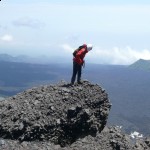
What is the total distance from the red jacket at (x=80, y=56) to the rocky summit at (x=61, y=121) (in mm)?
1440

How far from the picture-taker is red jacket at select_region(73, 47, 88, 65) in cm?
2762

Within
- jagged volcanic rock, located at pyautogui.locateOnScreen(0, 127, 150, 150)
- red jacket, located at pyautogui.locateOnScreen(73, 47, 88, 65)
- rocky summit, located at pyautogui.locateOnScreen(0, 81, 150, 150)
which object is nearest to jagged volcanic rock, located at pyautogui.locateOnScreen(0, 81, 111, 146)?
rocky summit, located at pyautogui.locateOnScreen(0, 81, 150, 150)

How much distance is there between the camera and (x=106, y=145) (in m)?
25.3

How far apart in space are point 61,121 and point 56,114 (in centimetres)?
48

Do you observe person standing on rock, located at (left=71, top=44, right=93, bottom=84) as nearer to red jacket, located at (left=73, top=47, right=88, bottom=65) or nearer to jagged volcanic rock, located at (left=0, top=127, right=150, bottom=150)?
red jacket, located at (left=73, top=47, right=88, bottom=65)

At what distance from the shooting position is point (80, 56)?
27.8 m

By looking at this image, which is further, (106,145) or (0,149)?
(106,145)

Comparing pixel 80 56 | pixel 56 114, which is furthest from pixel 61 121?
pixel 80 56

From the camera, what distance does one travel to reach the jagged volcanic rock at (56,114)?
24891 millimetres

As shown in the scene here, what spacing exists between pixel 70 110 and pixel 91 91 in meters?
2.42

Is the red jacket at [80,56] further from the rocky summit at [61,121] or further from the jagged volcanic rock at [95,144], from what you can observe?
the jagged volcanic rock at [95,144]

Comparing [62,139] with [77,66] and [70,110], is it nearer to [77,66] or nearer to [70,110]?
[70,110]

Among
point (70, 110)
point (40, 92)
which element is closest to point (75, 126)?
point (70, 110)

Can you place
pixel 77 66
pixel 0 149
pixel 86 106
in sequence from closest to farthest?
pixel 0 149, pixel 86 106, pixel 77 66
